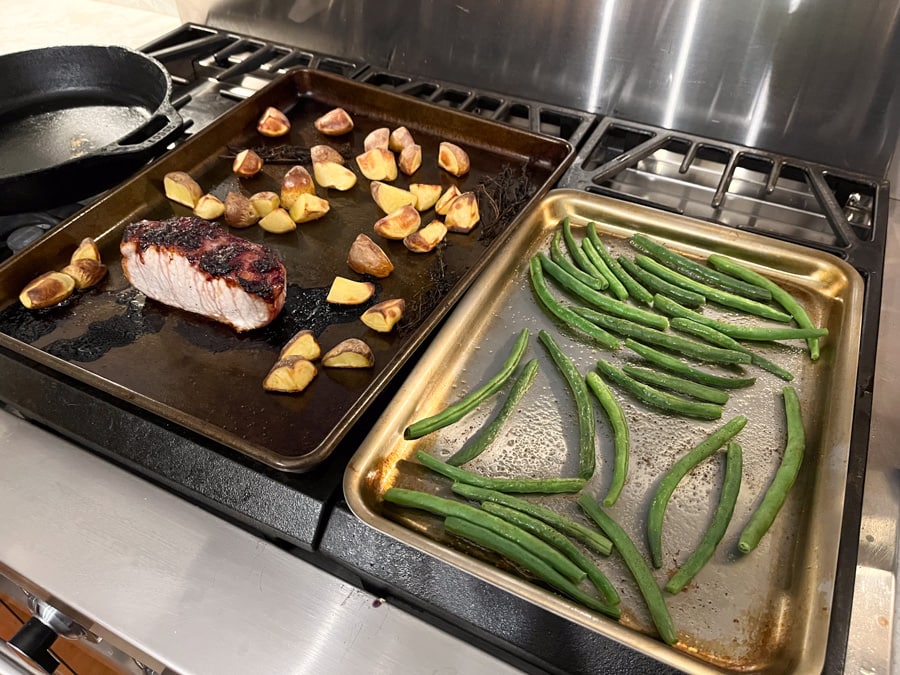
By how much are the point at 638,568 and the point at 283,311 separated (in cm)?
95

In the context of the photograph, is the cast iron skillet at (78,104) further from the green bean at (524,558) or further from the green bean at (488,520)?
the green bean at (524,558)

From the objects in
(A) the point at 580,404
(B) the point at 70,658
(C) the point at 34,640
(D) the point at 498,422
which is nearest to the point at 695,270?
(A) the point at 580,404

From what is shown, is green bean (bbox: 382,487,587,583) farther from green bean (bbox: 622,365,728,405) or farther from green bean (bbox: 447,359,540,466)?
green bean (bbox: 622,365,728,405)

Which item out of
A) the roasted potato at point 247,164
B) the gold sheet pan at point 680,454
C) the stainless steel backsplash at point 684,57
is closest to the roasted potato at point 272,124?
the roasted potato at point 247,164

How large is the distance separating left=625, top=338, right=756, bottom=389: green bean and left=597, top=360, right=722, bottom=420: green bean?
0.06 meters

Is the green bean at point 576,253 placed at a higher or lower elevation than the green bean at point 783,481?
higher

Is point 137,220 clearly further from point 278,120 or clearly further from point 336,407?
point 336,407

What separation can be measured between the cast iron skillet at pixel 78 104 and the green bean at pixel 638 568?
1.42 m

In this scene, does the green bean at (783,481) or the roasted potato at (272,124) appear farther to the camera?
the roasted potato at (272,124)

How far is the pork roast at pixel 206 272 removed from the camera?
1418 millimetres

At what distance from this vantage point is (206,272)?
1.42 m

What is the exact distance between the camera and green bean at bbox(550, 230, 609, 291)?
156 cm

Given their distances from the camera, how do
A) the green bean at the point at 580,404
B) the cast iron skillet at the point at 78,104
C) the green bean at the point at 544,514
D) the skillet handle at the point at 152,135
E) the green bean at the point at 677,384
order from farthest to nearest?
the cast iron skillet at the point at 78,104 → the skillet handle at the point at 152,135 → the green bean at the point at 677,384 → the green bean at the point at 580,404 → the green bean at the point at 544,514

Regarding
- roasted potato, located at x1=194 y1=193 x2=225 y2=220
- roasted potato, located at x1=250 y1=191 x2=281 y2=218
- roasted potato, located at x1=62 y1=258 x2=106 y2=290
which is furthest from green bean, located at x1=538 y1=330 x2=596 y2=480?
roasted potato, located at x1=62 y1=258 x2=106 y2=290
